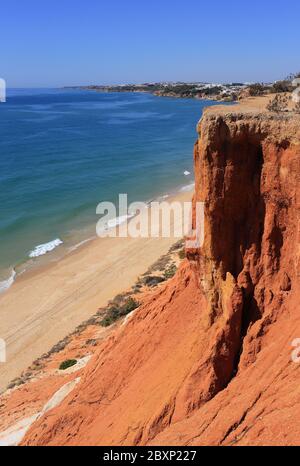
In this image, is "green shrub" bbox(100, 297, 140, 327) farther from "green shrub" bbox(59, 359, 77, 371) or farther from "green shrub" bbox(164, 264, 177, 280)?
"green shrub" bbox(59, 359, 77, 371)

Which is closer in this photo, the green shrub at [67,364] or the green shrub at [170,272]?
the green shrub at [67,364]

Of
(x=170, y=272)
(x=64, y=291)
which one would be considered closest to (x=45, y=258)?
(x=64, y=291)

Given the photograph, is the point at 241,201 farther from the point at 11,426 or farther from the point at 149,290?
the point at 149,290

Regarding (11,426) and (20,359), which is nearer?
(11,426)

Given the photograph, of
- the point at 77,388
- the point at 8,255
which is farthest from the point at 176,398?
the point at 8,255

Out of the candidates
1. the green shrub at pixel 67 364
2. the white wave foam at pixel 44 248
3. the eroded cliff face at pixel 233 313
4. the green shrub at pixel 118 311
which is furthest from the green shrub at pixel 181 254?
the eroded cliff face at pixel 233 313

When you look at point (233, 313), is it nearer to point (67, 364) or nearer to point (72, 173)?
point (67, 364)

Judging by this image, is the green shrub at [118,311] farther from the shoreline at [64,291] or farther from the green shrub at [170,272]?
the green shrub at [170,272]
